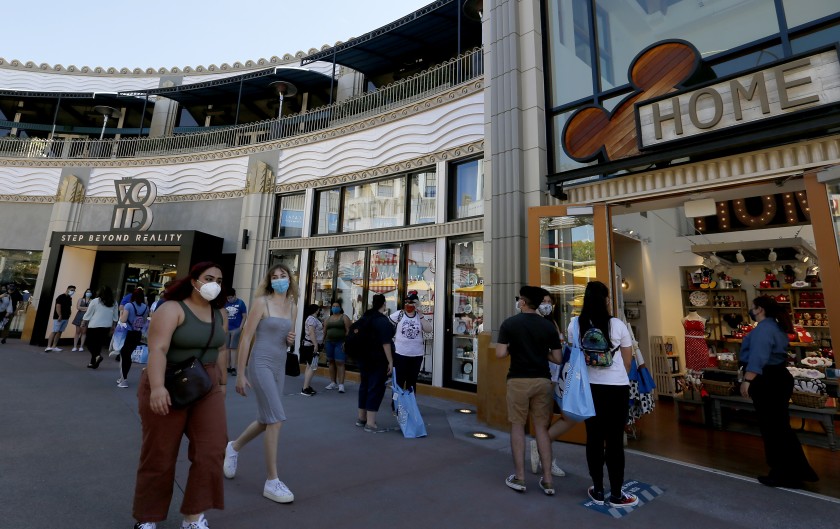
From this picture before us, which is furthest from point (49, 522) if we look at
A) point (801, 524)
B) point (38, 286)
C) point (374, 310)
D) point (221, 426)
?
point (38, 286)

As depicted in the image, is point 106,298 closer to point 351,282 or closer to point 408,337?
point 351,282

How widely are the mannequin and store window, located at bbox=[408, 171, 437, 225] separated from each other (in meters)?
6.43

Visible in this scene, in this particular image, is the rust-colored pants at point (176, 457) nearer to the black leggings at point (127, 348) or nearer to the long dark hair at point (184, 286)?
the long dark hair at point (184, 286)

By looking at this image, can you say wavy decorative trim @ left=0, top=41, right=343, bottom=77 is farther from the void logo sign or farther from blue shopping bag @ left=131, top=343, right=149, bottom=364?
blue shopping bag @ left=131, top=343, right=149, bottom=364

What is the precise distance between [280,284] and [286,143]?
10.3 m

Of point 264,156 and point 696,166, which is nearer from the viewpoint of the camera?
point 696,166

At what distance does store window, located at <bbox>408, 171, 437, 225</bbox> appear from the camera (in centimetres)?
955

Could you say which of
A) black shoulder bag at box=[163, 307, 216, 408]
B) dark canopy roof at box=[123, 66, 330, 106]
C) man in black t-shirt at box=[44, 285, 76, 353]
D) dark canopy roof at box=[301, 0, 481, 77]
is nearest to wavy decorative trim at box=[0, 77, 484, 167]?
dark canopy roof at box=[301, 0, 481, 77]

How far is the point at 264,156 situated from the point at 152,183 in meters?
4.31

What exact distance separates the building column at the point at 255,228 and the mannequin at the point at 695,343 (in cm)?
1139

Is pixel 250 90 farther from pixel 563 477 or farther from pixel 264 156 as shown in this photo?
pixel 563 477

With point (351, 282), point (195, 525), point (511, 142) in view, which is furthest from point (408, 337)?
point (351, 282)

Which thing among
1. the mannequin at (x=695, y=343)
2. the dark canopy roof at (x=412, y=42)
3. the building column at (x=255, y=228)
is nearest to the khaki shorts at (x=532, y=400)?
the mannequin at (x=695, y=343)

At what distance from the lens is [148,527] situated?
102 inches
